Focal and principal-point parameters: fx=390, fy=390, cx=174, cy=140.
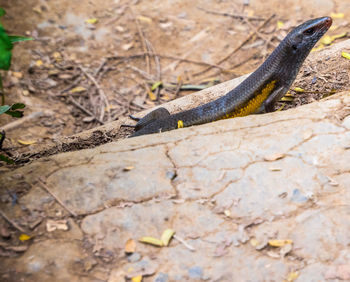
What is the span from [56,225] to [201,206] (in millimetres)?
995

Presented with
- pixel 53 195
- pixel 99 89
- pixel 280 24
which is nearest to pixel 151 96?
pixel 99 89

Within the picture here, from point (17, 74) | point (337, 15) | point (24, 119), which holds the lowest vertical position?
point (24, 119)

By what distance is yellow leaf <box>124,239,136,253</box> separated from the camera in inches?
98.9

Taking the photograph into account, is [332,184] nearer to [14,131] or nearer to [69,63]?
[14,131]

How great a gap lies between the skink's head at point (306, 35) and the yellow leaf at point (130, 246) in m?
2.86

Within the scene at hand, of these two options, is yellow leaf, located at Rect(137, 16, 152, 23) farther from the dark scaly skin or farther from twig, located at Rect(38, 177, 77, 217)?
twig, located at Rect(38, 177, 77, 217)

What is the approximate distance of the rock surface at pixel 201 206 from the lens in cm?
242

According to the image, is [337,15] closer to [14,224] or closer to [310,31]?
[310,31]

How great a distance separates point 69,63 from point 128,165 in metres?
4.41

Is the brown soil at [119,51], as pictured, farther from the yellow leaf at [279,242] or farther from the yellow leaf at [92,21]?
the yellow leaf at [279,242]

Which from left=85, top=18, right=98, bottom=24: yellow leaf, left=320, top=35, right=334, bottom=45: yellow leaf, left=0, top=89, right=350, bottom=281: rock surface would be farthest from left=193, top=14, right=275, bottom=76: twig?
left=0, top=89, right=350, bottom=281: rock surface

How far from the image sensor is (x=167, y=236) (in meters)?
2.57

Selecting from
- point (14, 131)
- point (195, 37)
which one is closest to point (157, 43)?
point (195, 37)

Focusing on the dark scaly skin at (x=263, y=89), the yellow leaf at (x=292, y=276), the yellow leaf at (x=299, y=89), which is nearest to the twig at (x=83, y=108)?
the dark scaly skin at (x=263, y=89)
